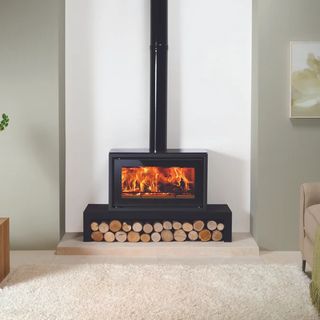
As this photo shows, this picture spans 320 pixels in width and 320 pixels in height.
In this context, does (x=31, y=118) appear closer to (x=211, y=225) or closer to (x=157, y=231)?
(x=157, y=231)

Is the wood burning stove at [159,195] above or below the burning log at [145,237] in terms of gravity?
above

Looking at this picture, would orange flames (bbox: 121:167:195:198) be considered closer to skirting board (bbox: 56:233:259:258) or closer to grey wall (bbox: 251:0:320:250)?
skirting board (bbox: 56:233:259:258)

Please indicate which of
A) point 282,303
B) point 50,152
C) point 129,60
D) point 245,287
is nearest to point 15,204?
point 50,152

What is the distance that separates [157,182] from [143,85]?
90 cm

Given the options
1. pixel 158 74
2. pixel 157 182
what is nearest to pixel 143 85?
pixel 158 74

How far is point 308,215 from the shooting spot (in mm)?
4375

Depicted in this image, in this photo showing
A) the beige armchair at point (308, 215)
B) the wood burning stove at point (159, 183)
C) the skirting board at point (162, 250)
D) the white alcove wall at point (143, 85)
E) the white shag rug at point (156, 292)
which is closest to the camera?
the white shag rug at point (156, 292)

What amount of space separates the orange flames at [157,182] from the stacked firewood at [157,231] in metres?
0.24

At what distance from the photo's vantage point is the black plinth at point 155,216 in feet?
17.4

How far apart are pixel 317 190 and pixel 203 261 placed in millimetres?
1061

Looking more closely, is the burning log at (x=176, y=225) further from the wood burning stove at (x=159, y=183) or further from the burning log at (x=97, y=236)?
the burning log at (x=97, y=236)

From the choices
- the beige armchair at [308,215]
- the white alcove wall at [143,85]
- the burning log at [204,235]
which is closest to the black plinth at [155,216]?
the burning log at [204,235]

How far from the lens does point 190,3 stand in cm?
555

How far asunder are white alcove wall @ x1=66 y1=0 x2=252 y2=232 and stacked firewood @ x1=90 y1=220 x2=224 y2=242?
0.44m
